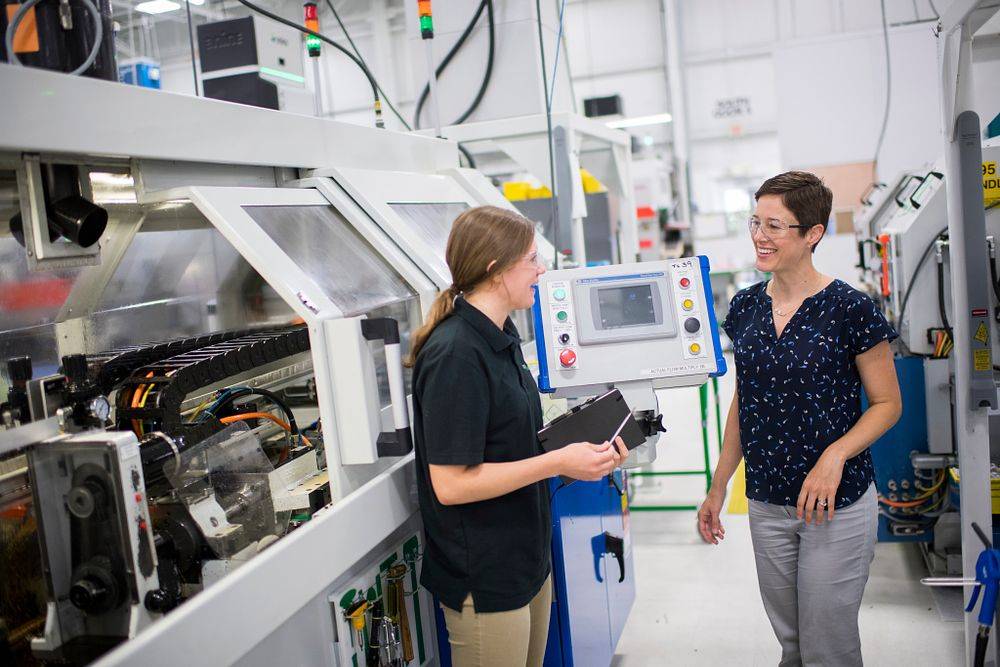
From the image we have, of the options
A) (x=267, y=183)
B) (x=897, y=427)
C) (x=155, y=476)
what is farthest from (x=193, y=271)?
(x=897, y=427)

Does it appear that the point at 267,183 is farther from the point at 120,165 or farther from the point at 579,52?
the point at 579,52

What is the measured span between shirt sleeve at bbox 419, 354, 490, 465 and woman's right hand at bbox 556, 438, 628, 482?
0.18m

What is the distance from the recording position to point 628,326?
6.89 ft

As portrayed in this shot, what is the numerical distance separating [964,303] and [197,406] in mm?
1984

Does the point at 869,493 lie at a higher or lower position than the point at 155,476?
lower

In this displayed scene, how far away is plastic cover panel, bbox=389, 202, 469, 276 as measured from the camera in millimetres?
2320

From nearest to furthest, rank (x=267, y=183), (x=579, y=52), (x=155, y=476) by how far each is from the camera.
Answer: (x=155, y=476), (x=267, y=183), (x=579, y=52)

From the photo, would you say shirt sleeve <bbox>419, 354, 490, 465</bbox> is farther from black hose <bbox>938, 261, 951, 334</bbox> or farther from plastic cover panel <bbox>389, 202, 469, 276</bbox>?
black hose <bbox>938, 261, 951, 334</bbox>

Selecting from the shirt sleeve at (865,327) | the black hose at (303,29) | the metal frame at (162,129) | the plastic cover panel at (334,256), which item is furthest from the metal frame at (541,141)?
the shirt sleeve at (865,327)

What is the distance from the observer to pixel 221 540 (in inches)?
65.0

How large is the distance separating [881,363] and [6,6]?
6.28 feet

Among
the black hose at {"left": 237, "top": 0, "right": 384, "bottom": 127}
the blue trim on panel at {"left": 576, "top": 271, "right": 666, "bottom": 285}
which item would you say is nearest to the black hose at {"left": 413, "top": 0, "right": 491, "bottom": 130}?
the black hose at {"left": 237, "top": 0, "right": 384, "bottom": 127}

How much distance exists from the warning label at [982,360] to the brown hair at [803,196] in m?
0.67

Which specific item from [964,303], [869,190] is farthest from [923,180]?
[869,190]
